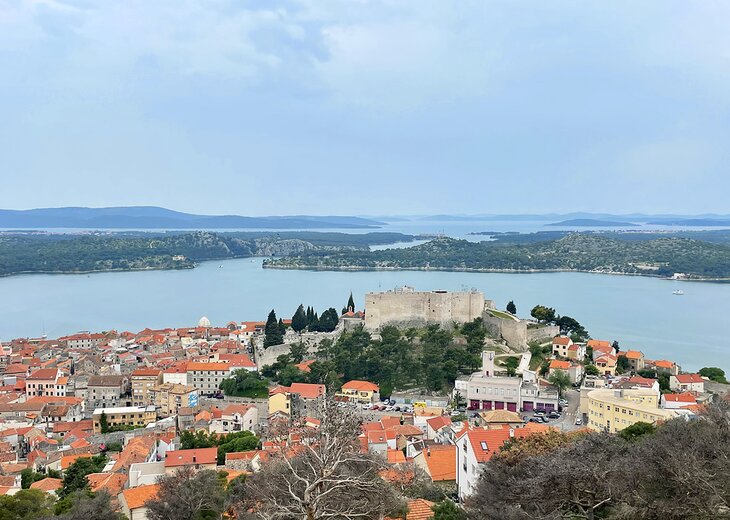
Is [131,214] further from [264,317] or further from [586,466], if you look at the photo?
[586,466]

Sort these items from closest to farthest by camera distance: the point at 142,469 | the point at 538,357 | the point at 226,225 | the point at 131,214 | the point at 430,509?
the point at 430,509, the point at 142,469, the point at 538,357, the point at 226,225, the point at 131,214

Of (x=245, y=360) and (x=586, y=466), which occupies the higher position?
(x=586, y=466)

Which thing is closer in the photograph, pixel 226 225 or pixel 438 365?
pixel 438 365

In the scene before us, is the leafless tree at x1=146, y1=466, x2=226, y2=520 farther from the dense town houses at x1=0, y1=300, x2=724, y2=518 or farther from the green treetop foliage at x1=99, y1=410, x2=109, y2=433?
the green treetop foliage at x1=99, y1=410, x2=109, y2=433

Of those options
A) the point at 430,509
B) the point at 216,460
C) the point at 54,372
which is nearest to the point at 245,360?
the point at 54,372

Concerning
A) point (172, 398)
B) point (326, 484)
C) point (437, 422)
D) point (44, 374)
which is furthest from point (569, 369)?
point (44, 374)

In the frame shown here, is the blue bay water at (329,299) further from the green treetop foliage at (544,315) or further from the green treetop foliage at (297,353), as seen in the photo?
the green treetop foliage at (297,353)

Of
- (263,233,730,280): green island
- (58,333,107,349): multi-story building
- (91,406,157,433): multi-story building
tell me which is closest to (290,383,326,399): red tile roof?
(91,406,157,433): multi-story building
